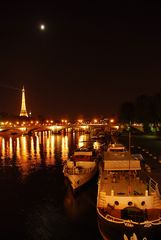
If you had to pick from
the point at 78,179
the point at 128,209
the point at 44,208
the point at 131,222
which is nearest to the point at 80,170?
the point at 78,179

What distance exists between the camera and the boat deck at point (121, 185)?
21.0 metres

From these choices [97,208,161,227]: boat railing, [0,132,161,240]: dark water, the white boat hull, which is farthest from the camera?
the white boat hull

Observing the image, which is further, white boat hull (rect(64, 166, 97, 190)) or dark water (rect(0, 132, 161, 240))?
white boat hull (rect(64, 166, 97, 190))

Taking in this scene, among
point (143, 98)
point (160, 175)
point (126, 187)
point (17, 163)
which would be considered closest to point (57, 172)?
point (17, 163)

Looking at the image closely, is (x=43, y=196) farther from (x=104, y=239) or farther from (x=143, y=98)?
(x=143, y=98)

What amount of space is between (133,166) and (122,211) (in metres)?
8.32

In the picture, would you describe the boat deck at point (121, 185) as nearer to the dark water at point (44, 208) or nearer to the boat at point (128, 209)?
the boat at point (128, 209)

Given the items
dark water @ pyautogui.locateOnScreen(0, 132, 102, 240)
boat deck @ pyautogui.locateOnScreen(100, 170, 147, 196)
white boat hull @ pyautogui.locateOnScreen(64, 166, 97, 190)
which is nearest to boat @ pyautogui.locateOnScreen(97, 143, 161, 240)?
boat deck @ pyautogui.locateOnScreen(100, 170, 147, 196)

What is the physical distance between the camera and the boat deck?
828 inches

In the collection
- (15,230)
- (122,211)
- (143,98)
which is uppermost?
(143,98)

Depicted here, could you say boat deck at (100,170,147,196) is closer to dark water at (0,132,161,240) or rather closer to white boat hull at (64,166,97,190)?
dark water at (0,132,161,240)

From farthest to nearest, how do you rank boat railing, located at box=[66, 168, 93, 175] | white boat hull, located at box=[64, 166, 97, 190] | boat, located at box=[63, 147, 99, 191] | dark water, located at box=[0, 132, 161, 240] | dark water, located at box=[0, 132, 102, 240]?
1. boat railing, located at box=[66, 168, 93, 175]
2. boat, located at box=[63, 147, 99, 191]
3. white boat hull, located at box=[64, 166, 97, 190]
4. dark water, located at box=[0, 132, 102, 240]
5. dark water, located at box=[0, 132, 161, 240]

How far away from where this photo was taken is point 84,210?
24.6 metres

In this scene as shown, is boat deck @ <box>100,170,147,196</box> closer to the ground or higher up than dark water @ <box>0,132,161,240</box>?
higher up
